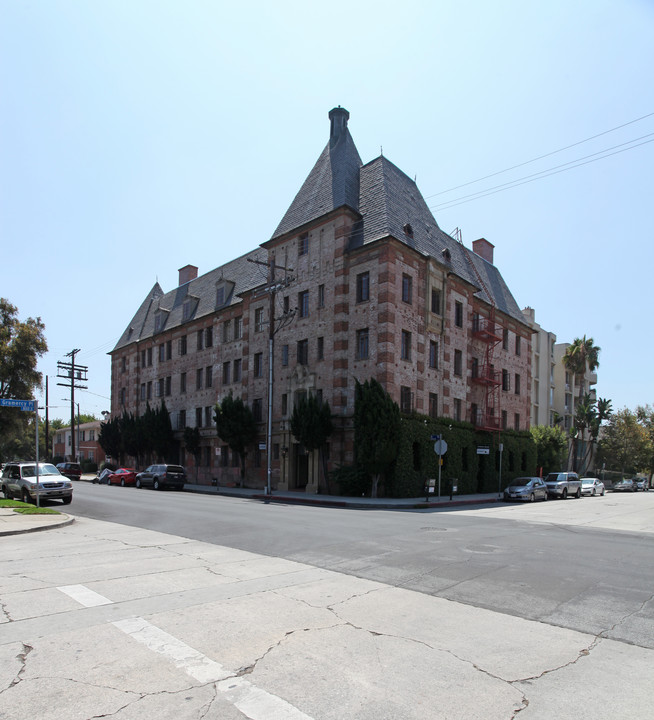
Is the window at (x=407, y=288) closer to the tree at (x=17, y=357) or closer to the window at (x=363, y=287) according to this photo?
the window at (x=363, y=287)

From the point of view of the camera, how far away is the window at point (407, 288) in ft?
105

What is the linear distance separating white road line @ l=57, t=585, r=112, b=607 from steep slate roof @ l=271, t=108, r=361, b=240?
2824cm

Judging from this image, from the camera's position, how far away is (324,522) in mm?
16141

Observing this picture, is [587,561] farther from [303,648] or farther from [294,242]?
[294,242]

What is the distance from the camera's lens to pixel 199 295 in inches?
1929

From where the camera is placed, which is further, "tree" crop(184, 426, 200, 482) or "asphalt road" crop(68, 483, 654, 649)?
"tree" crop(184, 426, 200, 482)

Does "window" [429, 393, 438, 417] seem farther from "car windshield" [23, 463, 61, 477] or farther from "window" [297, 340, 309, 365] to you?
"car windshield" [23, 463, 61, 477]

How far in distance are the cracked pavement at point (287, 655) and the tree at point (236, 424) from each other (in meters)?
28.4

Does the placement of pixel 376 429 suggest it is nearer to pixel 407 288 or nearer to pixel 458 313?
pixel 407 288

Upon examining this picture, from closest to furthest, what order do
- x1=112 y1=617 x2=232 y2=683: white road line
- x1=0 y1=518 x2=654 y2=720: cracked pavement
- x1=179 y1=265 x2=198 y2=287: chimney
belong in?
x1=0 y1=518 x2=654 y2=720: cracked pavement
x1=112 y1=617 x2=232 y2=683: white road line
x1=179 y1=265 x2=198 y2=287: chimney

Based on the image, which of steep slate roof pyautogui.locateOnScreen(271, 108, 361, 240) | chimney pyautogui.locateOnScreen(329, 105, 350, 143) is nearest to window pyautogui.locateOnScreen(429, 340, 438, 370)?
steep slate roof pyautogui.locateOnScreen(271, 108, 361, 240)

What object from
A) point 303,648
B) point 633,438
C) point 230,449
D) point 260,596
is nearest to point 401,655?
point 303,648

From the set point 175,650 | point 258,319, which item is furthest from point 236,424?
point 175,650

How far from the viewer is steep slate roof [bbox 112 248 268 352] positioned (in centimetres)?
4222
